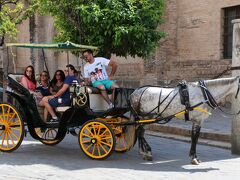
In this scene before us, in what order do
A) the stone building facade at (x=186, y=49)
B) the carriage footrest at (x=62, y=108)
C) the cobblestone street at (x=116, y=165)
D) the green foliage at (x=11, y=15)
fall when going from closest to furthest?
the cobblestone street at (x=116, y=165), the carriage footrest at (x=62, y=108), the stone building facade at (x=186, y=49), the green foliage at (x=11, y=15)

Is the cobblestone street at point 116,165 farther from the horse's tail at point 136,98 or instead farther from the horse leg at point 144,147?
the horse's tail at point 136,98

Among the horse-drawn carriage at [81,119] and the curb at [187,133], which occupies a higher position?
the horse-drawn carriage at [81,119]

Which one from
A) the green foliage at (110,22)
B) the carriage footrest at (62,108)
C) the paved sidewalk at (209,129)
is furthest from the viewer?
the green foliage at (110,22)

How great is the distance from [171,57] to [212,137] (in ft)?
25.4

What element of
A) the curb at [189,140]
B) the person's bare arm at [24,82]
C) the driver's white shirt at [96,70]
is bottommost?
the curb at [189,140]

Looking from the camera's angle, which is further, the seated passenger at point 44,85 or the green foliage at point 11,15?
the green foliage at point 11,15

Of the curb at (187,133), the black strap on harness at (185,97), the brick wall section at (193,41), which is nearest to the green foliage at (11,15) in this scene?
the brick wall section at (193,41)

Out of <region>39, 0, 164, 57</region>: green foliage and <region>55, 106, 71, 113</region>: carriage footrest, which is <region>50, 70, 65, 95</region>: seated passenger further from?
<region>39, 0, 164, 57</region>: green foliage

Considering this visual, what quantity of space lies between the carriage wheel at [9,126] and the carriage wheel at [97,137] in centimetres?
135

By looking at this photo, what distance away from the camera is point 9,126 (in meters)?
8.38

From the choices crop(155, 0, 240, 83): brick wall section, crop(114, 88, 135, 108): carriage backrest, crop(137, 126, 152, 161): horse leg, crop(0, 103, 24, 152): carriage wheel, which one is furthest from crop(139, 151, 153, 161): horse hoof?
crop(155, 0, 240, 83): brick wall section

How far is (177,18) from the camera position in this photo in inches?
668

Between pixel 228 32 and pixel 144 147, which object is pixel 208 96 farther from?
pixel 228 32

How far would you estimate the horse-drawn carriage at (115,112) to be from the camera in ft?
23.4
